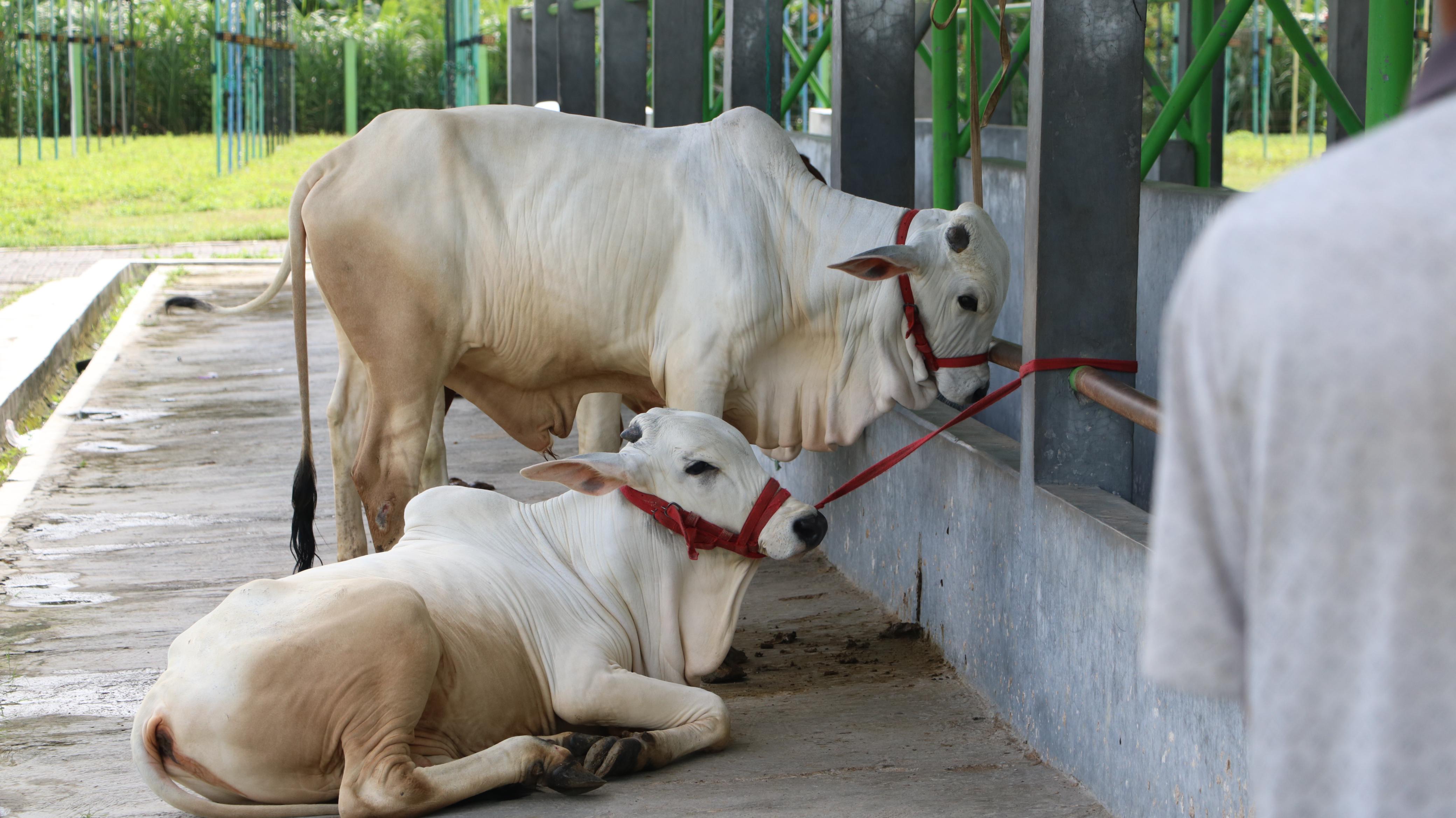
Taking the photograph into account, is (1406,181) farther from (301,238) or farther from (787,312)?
(301,238)

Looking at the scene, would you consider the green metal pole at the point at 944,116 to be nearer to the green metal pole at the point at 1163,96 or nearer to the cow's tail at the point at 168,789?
the green metal pole at the point at 1163,96

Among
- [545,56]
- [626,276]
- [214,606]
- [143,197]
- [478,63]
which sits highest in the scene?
[478,63]

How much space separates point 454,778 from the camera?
3152mm

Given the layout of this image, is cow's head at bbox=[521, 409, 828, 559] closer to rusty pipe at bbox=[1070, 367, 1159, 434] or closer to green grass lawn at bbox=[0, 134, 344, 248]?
rusty pipe at bbox=[1070, 367, 1159, 434]

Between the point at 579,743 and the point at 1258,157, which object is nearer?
the point at 579,743

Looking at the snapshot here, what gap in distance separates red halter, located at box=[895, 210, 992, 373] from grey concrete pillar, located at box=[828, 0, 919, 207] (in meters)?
0.95

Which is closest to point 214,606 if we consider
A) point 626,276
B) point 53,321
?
point 626,276

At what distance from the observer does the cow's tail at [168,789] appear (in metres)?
3.10

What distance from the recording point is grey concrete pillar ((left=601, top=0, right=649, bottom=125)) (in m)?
8.52

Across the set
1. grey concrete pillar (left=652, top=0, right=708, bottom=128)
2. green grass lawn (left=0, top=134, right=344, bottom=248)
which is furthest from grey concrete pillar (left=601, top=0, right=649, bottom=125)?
green grass lawn (left=0, top=134, right=344, bottom=248)

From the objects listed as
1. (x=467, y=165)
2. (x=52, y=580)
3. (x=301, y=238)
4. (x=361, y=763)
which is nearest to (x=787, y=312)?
(x=467, y=165)

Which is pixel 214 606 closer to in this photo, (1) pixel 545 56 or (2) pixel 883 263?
(2) pixel 883 263

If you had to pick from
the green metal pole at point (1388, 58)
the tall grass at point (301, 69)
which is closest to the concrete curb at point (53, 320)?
the green metal pole at point (1388, 58)

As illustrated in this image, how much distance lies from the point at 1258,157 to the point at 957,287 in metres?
18.2
